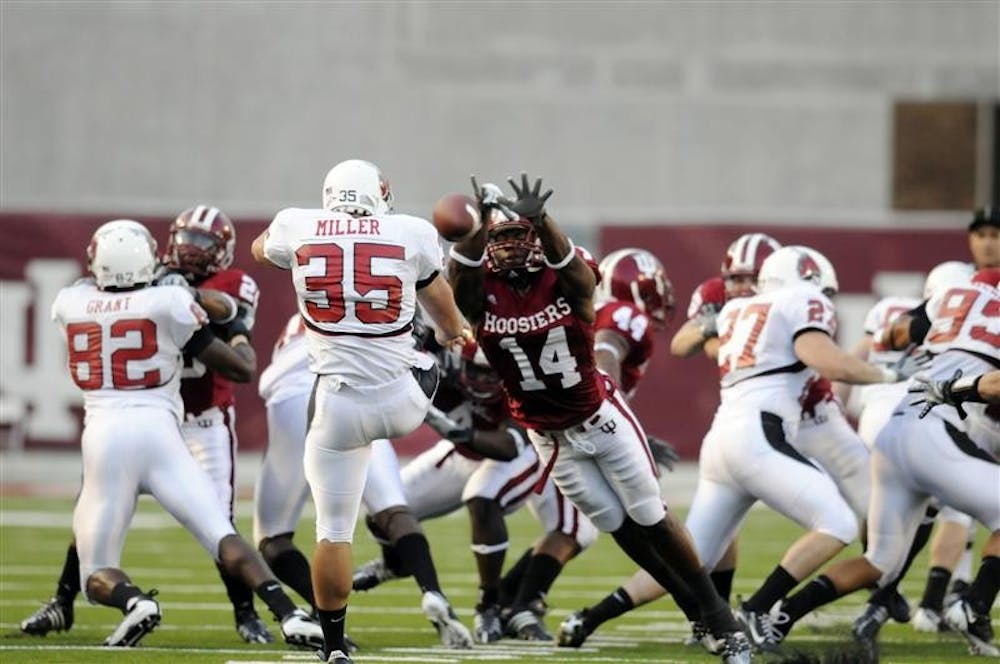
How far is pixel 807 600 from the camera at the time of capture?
733 cm

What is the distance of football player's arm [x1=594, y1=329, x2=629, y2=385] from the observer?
7469mm

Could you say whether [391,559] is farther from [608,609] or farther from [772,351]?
[772,351]

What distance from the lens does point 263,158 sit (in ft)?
64.3

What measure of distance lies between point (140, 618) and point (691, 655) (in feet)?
6.39

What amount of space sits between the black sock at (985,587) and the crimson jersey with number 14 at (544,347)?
1.61 metres

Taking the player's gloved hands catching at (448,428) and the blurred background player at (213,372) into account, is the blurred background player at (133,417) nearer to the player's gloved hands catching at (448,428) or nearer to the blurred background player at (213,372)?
the blurred background player at (213,372)

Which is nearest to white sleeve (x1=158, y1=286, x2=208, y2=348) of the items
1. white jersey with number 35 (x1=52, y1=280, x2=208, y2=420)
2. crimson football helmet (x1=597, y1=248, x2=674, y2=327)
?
white jersey with number 35 (x1=52, y1=280, x2=208, y2=420)

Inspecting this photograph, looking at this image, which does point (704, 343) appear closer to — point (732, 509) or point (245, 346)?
point (732, 509)

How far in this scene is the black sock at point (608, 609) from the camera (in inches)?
291

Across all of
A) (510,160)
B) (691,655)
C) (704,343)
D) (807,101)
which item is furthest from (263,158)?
(691,655)

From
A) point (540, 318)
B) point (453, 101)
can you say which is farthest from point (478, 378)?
point (453, 101)

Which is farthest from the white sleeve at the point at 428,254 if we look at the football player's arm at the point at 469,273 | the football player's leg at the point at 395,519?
the football player's leg at the point at 395,519

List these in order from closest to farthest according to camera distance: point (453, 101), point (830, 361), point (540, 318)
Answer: point (540, 318) → point (830, 361) → point (453, 101)

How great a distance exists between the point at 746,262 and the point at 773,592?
58.2 inches
